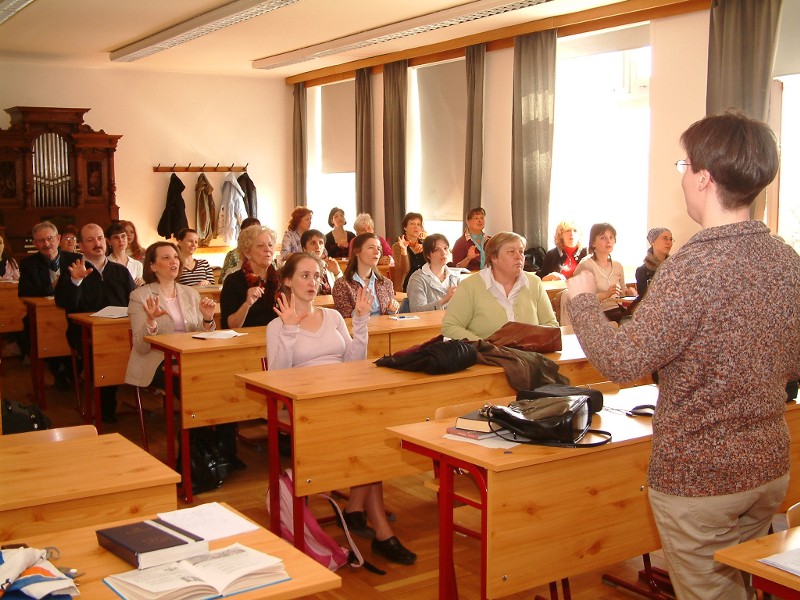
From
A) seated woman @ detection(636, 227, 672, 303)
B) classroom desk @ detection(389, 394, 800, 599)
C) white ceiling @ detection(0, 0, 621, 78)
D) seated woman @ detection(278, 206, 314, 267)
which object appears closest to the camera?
classroom desk @ detection(389, 394, 800, 599)

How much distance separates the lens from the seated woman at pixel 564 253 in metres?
8.45

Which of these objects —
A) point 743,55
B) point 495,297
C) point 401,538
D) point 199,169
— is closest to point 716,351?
point 401,538

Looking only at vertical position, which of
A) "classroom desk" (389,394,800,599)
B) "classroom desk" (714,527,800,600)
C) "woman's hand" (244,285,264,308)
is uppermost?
"woman's hand" (244,285,264,308)

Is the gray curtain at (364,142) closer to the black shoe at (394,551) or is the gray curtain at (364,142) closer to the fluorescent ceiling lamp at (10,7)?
the fluorescent ceiling lamp at (10,7)

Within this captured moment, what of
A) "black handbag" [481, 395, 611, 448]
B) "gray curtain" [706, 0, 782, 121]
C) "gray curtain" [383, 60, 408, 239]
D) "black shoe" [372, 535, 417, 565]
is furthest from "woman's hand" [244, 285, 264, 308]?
"gray curtain" [383, 60, 408, 239]

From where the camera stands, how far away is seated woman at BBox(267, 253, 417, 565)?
4.09 meters

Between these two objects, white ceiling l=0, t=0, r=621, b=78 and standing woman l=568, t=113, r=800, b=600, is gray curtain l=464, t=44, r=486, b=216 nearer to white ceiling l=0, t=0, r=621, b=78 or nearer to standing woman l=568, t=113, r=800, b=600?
white ceiling l=0, t=0, r=621, b=78

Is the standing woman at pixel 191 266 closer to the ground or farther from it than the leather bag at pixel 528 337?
farther from it

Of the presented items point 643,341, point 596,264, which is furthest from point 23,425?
point 596,264

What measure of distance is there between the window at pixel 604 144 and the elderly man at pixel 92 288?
4.53m

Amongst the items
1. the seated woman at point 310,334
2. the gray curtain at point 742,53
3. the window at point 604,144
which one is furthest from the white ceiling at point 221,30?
the seated woman at point 310,334

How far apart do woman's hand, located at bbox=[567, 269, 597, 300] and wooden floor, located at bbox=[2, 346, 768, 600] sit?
3.61 ft

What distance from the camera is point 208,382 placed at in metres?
4.63

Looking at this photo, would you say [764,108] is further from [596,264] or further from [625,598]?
[625,598]
